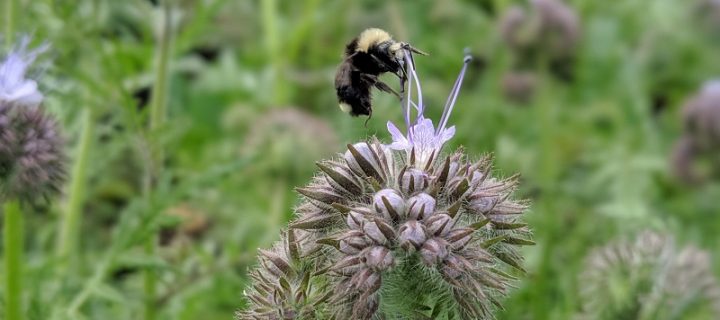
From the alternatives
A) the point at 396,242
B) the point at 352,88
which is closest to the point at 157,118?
A: the point at 352,88

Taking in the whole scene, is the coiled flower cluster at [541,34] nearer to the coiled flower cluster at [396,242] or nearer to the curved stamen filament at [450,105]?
the curved stamen filament at [450,105]

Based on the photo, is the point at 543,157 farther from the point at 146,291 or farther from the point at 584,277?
the point at 146,291

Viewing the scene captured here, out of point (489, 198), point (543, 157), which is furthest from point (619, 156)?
point (489, 198)

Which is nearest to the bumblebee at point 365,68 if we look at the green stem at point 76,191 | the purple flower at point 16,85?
the purple flower at point 16,85

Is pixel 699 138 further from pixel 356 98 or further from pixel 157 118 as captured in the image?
pixel 356 98

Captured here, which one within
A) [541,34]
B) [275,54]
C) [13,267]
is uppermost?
[541,34]

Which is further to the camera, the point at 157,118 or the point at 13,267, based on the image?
the point at 157,118

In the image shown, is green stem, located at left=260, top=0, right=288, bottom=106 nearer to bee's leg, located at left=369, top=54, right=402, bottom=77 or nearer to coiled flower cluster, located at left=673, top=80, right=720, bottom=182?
coiled flower cluster, located at left=673, top=80, right=720, bottom=182
